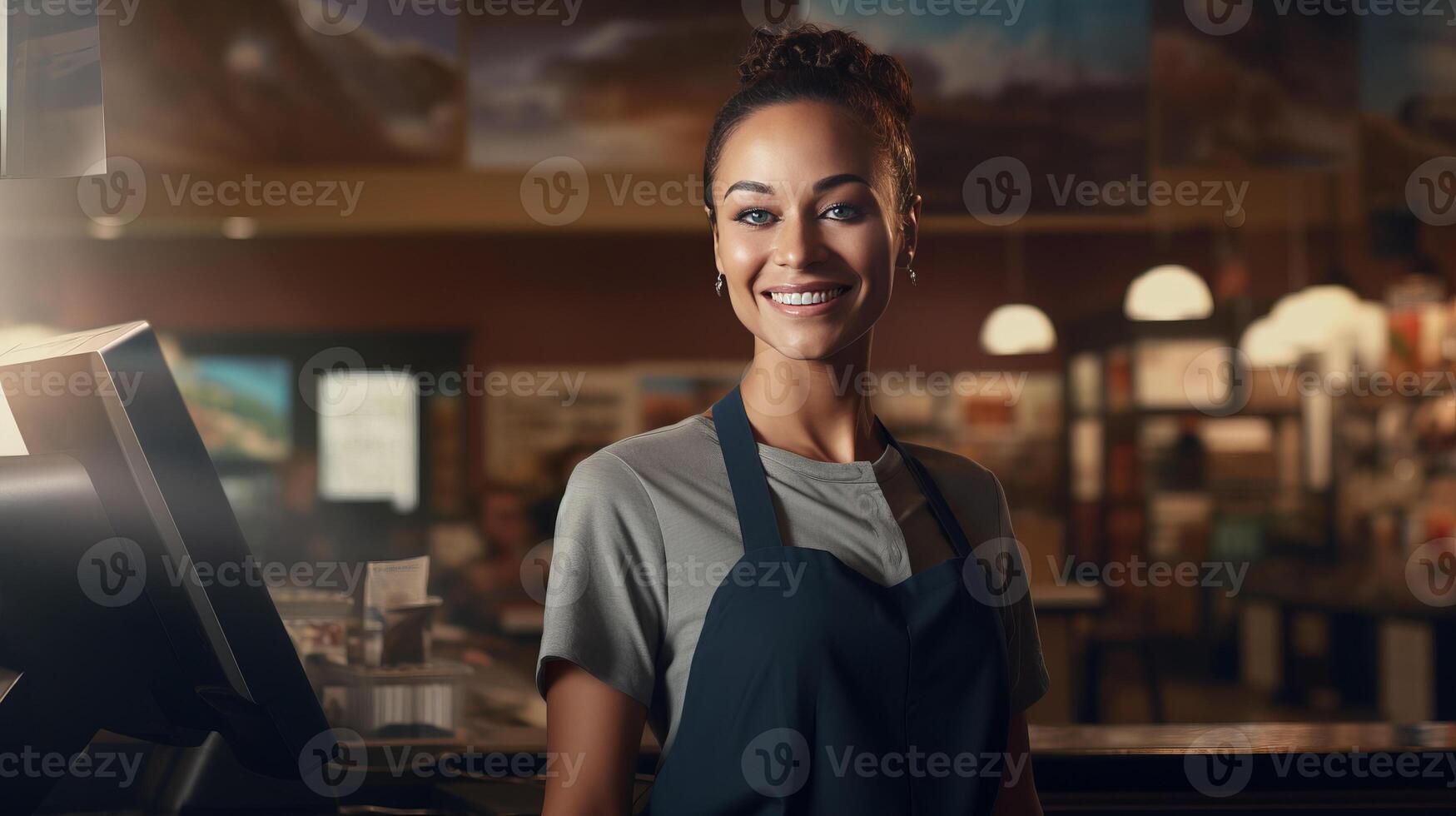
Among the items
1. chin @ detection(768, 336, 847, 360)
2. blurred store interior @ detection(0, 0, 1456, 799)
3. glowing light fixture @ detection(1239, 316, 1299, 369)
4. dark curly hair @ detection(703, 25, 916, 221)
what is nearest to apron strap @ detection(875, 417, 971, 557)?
chin @ detection(768, 336, 847, 360)

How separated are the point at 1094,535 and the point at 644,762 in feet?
20.8

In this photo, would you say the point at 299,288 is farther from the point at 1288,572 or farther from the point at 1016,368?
the point at 1288,572

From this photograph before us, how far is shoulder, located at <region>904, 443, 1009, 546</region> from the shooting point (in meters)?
1.14

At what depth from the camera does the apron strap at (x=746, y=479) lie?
3.20ft

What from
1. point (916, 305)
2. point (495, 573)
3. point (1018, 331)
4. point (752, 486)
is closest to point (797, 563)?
point (752, 486)

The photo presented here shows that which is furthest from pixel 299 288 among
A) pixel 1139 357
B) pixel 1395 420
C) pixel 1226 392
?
pixel 1395 420

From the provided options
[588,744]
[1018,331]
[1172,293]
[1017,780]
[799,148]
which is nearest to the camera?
[588,744]

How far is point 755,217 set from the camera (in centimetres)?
103

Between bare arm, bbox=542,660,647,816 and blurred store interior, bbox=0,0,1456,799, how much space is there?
13.6ft

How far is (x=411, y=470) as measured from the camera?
6.93 metres

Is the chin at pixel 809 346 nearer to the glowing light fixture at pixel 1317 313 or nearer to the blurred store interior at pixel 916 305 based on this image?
the blurred store interior at pixel 916 305

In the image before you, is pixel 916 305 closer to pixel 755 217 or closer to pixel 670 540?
pixel 755 217

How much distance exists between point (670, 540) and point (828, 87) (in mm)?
409

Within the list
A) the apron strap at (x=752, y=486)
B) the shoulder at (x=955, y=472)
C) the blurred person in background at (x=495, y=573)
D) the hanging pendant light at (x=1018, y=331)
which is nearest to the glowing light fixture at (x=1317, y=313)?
the hanging pendant light at (x=1018, y=331)
